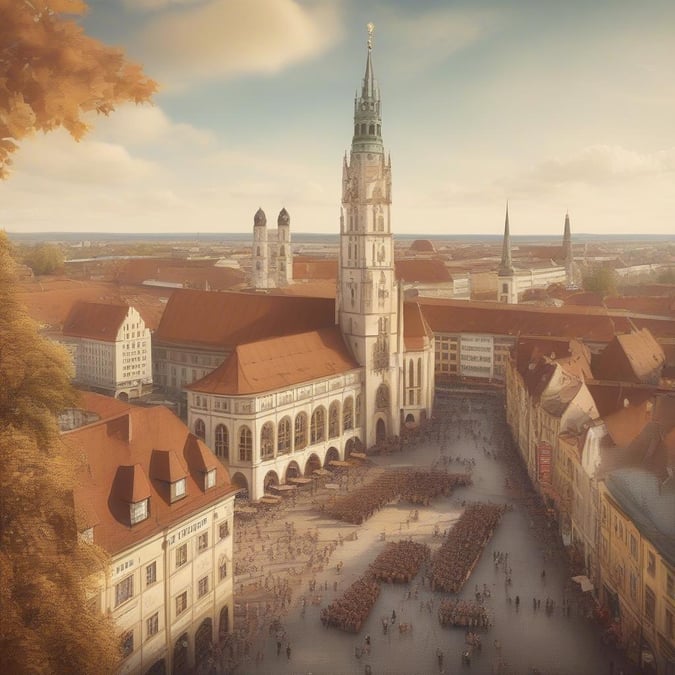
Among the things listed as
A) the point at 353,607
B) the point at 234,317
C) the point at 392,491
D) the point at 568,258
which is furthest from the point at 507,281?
the point at 353,607

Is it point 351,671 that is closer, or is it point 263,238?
point 351,671

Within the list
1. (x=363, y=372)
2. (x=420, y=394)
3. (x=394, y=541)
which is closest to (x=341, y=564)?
(x=394, y=541)

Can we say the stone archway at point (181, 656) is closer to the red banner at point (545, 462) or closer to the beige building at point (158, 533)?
the beige building at point (158, 533)

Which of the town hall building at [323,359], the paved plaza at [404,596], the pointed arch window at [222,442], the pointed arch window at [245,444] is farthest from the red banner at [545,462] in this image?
the pointed arch window at [222,442]

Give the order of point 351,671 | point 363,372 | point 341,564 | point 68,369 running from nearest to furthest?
point 68,369
point 351,671
point 341,564
point 363,372

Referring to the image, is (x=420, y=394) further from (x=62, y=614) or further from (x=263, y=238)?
(x=62, y=614)

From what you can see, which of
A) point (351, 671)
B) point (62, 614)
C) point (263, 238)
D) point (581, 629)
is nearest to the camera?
point (62, 614)

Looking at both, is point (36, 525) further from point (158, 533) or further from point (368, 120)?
point (368, 120)
